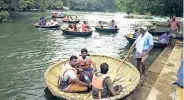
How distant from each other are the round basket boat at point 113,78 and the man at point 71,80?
0.56 ft

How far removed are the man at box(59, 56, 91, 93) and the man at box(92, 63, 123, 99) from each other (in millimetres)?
588

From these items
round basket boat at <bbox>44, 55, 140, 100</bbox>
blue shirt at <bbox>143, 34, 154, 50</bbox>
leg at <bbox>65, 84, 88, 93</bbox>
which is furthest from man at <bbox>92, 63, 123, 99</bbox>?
blue shirt at <bbox>143, 34, 154, 50</bbox>

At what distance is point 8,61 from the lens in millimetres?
12812

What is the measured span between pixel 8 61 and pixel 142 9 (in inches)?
433

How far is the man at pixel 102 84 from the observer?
20.4ft

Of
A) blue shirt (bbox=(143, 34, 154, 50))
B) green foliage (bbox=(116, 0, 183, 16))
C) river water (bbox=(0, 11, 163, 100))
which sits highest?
green foliage (bbox=(116, 0, 183, 16))

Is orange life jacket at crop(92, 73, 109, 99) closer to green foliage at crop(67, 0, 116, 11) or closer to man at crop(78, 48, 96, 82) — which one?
man at crop(78, 48, 96, 82)

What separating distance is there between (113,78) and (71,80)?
2199 mm

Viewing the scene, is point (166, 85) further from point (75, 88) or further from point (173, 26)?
point (173, 26)

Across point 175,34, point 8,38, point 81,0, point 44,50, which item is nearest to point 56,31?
point 8,38

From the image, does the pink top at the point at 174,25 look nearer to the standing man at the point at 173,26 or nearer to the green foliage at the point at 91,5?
the standing man at the point at 173,26

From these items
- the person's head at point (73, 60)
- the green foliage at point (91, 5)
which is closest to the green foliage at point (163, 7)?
the person's head at point (73, 60)

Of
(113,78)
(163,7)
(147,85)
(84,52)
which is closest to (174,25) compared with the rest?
(163,7)

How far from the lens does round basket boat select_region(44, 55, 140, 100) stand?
694cm
